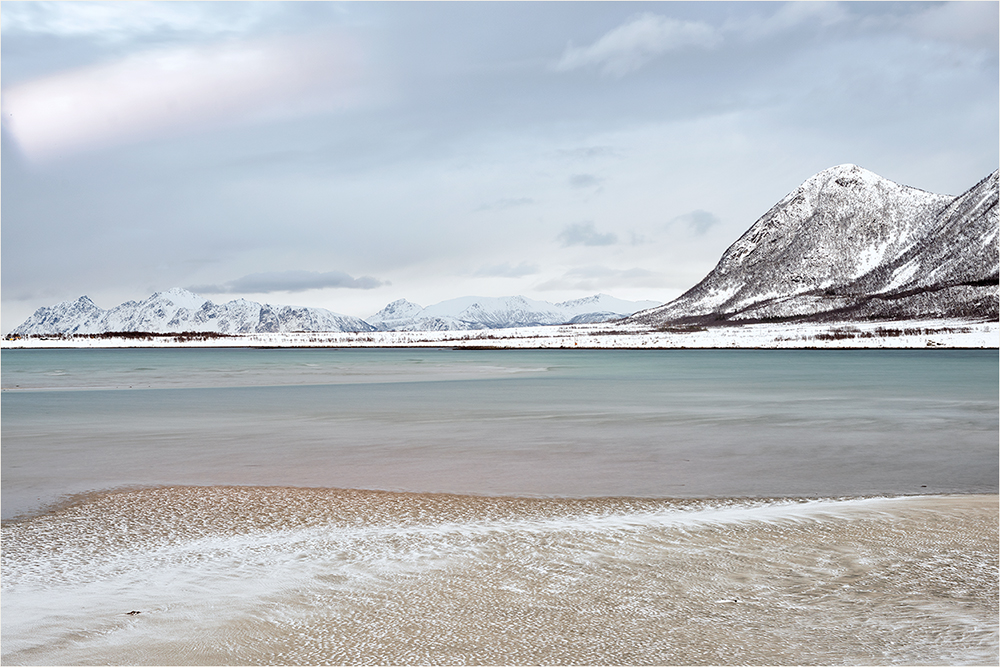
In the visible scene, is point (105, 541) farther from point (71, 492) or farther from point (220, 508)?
point (71, 492)

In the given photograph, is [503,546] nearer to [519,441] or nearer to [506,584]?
[506,584]

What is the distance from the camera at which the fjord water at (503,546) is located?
5.49 m

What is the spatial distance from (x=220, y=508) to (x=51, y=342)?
18787 centimetres

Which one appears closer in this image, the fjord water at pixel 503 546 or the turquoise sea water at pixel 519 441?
the fjord water at pixel 503 546

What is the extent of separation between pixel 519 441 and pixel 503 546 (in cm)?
819

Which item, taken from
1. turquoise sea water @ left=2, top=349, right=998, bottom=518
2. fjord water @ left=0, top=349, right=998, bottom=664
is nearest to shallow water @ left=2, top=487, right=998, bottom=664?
fjord water @ left=0, top=349, right=998, bottom=664

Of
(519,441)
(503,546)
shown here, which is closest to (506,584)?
(503,546)

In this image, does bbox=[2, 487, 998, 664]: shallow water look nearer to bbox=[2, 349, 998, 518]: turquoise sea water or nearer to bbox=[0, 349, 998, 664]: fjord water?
bbox=[0, 349, 998, 664]: fjord water

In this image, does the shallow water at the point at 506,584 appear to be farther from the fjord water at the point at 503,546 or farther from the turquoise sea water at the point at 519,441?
the turquoise sea water at the point at 519,441

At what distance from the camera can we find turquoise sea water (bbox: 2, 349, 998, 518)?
11.4 metres

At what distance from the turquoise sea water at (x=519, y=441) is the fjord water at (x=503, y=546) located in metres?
0.11

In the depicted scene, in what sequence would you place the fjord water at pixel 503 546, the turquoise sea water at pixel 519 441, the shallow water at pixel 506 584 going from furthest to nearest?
the turquoise sea water at pixel 519 441, the fjord water at pixel 503 546, the shallow water at pixel 506 584

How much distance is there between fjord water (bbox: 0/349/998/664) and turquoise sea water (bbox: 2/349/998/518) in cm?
11

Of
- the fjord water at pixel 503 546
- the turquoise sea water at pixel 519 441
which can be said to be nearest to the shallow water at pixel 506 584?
the fjord water at pixel 503 546
